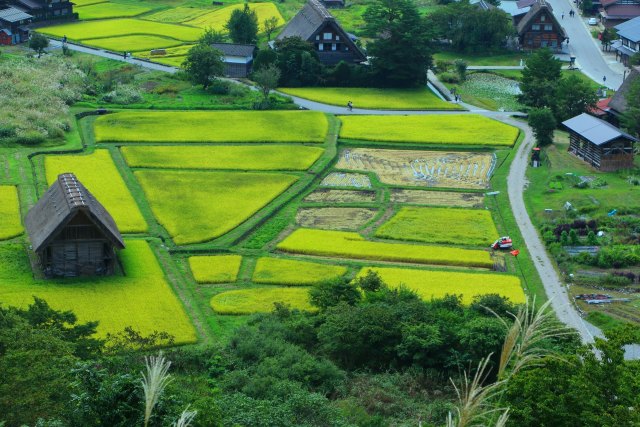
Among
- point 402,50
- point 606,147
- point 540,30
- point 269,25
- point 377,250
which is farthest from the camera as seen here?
point 269,25

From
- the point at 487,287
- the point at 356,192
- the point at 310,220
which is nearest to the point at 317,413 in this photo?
the point at 487,287

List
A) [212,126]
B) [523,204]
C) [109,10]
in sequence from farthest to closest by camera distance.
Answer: [109,10] < [212,126] < [523,204]

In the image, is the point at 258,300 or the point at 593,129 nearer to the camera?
the point at 258,300

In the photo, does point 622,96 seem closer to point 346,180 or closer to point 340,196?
point 346,180

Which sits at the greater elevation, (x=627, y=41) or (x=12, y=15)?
(x=12, y=15)

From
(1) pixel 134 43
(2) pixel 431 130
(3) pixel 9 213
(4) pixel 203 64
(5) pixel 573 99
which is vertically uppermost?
(4) pixel 203 64

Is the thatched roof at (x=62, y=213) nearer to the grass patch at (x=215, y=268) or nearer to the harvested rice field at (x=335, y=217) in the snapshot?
the grass patch at (x=215, y=268)

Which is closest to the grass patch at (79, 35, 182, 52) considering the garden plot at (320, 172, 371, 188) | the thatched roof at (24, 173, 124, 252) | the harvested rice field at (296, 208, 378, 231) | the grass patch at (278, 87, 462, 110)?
the grass patch at (278, 87, 462, 110)

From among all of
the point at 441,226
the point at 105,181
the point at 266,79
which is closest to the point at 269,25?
the point at 266,79
